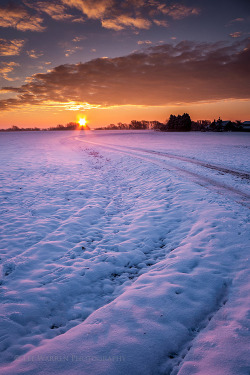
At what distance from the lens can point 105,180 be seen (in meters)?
16.9

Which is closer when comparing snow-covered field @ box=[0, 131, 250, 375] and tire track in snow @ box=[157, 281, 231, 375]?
tire track in snow @ box=[157, 281, 231, 375]

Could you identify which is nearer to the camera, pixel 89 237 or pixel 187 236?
pixel 187 236

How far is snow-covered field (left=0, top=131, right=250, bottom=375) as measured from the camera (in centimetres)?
354

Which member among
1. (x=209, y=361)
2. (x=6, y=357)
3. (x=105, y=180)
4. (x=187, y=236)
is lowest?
(x=6, y=357)

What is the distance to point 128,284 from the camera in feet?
18.5

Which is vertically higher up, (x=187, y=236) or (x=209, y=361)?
(x=187, y=236)

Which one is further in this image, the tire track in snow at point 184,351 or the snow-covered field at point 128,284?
the snow-covered field at point 128,284

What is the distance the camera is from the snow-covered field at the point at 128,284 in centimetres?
354

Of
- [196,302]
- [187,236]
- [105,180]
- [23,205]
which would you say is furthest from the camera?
[105,180]

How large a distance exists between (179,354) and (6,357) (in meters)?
3.25

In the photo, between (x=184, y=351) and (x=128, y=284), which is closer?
(x=184, y=351)

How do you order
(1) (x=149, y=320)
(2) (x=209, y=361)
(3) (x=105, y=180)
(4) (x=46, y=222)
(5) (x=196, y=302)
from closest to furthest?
(2) (x=209, y=361), (1) (x=149, y=320), (5) (x=196, y=302), (4) (x=46, y=222), (3) (x=105, y=180)

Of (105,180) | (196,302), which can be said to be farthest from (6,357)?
(105,180)

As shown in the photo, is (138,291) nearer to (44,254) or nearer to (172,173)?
(44,254)
